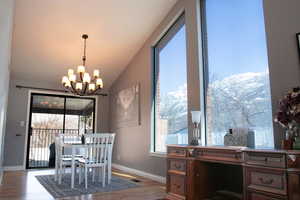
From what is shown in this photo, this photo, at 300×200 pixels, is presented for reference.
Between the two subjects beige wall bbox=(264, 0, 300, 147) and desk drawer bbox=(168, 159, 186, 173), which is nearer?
beige wall bbox=(264, 0, 300, 147)

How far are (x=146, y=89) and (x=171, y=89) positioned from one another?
2.74 ft

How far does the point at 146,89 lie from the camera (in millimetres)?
5270

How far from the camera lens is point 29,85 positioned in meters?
6.50

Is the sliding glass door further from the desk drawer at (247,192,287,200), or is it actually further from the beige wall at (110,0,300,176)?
the desk drawer at (247,192,287,200)

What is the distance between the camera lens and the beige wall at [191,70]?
7.74 feet

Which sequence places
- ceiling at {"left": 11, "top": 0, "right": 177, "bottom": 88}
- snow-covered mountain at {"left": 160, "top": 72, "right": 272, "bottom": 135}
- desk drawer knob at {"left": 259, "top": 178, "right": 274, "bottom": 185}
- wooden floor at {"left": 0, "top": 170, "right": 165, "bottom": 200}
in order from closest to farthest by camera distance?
1. desk drawer knob at {"left": 259, "top": 178, "right": 274, "bottom": 185}
2. snow-covered mountain at {"left": 160, "top": 72, "right": 272, "bottom": 135}
3. wooden floor at {"left": 0, "top": 170, "right": 165, "bottom": 200}
4. ceiling at {"left": 11, "top": 0, "right": 177, "bottom": 88}

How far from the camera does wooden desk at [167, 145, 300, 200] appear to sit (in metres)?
1.79

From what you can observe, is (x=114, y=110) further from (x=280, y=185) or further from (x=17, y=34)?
(x=280, y=185)

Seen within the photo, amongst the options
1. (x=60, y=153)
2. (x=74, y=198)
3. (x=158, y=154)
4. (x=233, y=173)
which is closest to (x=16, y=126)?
(x=60, y=153)

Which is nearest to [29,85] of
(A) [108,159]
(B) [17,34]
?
(B) [17,34]

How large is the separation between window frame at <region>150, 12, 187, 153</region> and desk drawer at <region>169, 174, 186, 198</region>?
43.7 inches

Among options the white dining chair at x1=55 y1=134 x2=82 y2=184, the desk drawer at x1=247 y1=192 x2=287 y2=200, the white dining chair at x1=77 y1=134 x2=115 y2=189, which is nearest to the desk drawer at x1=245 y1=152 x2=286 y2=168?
the desk drawer at x1=247 y1=192 x2=287 y2=200

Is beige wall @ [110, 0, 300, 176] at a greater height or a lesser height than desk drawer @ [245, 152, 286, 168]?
greater

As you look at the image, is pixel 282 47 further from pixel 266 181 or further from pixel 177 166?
pixel 177 166
